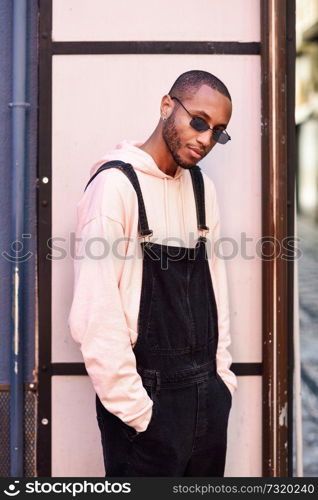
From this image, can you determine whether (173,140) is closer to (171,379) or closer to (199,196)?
(199,196)

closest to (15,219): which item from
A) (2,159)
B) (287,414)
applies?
(2,159)

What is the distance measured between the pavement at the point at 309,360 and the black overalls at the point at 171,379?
1891mm

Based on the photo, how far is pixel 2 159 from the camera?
3.15m

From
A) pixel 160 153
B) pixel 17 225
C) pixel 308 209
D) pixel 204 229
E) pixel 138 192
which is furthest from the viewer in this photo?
pixel 308 209

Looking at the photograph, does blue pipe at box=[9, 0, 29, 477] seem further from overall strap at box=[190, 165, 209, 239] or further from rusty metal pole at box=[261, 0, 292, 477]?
rusty metal pole at box=[261, 0, 292, 477]

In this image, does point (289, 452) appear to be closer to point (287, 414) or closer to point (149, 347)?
point (287, 414)

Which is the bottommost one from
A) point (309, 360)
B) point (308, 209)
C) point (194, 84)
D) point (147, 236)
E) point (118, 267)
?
A: point (309, 360)

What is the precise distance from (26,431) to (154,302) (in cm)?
111

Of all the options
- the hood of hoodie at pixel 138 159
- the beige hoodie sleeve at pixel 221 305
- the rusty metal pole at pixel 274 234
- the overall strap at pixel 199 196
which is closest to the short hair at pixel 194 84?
the hood of hoodie at pixel 138 159

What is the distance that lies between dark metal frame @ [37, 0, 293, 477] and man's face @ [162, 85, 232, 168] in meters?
0.63

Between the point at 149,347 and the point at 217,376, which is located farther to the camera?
the point at 217,376

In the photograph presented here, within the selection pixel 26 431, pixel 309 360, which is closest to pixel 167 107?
pixel 26 431

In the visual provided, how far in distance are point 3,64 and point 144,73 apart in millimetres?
655

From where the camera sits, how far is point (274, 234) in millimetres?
3148
